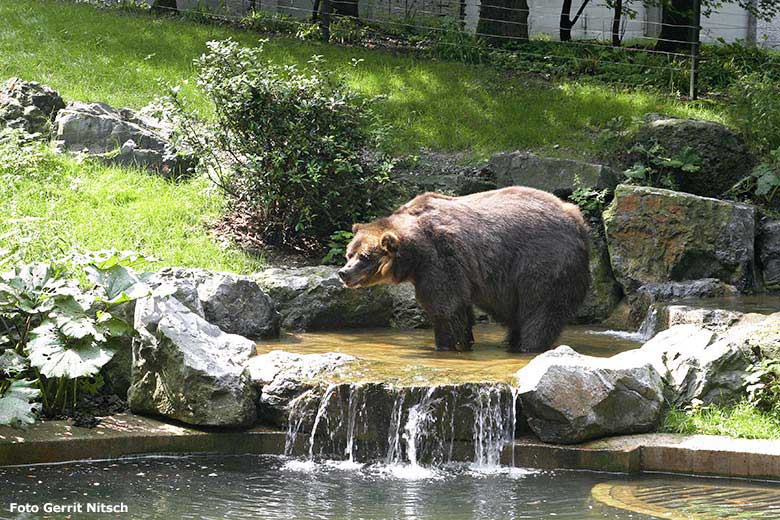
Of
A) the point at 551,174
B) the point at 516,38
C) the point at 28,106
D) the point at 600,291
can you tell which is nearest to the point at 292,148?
the point at 551,174

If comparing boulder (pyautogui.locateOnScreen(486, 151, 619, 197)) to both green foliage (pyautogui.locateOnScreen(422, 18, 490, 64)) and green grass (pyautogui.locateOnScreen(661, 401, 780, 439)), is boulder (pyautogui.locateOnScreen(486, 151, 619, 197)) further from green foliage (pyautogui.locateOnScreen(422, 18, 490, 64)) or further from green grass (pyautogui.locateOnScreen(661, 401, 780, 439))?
green foliage (pyautogui.locateOnScreen(422, 18, 490, 64))

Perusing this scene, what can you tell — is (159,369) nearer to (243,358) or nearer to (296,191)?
(243,358)

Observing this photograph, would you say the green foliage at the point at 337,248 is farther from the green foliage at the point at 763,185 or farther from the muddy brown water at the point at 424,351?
the green foliage at the point at 763,185

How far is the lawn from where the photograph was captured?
13055mm

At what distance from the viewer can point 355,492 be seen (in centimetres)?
745

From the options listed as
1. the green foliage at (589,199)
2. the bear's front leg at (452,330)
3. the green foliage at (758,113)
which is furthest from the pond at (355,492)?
the green foliage at (758,113)

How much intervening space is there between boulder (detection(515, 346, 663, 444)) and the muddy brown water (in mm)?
411

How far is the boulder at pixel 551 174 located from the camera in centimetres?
1420

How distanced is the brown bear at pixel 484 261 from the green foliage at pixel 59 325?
8.63ft

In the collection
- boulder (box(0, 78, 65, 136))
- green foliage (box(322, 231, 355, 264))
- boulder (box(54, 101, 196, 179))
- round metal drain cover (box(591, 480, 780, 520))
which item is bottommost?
round metal drain cover (box(591, 480, 780, 520))

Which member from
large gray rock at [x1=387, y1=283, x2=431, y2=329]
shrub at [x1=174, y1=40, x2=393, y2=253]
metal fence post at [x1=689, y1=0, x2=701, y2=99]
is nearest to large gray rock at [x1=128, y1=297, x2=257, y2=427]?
large gray rock at [x1=387, y1=283, x2=431, y2=329]

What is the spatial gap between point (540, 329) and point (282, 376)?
3082 millimetres

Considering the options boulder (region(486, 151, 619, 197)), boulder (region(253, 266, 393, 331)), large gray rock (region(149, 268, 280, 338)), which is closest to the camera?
large gray rock (region(149, 268, 280, 338))

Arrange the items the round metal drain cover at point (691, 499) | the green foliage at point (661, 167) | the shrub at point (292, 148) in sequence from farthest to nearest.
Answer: the green foliage at point (661, 167) → the shrub at point (292, 148) → the round metal drain cover at point (691, 499)
